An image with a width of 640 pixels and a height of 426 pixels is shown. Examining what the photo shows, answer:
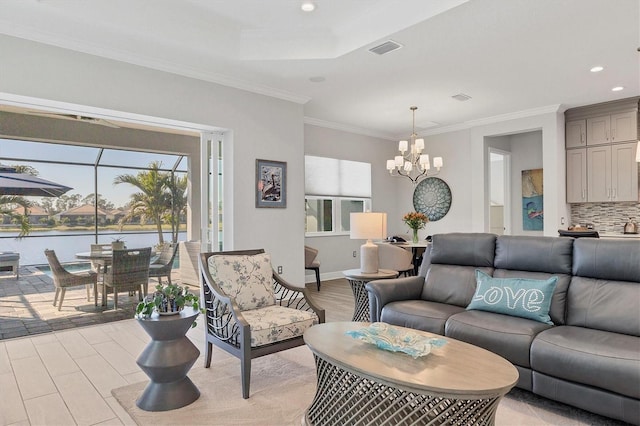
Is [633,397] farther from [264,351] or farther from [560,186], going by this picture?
[560,186]

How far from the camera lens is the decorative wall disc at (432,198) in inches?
293

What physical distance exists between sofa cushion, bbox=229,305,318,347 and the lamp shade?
1120 millimetres

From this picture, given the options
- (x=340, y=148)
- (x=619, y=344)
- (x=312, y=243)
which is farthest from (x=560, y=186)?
(x=619, y=344)

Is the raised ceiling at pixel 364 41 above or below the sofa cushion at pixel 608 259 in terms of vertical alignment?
above

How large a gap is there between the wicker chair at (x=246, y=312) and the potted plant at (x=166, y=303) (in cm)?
28

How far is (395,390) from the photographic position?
5.82ft

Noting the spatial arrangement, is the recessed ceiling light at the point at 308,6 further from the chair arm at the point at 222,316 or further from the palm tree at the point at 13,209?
the palm tree at the point at 13,209

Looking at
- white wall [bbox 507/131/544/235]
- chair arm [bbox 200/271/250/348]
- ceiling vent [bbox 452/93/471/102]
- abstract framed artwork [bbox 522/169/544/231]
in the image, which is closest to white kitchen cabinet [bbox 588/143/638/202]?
abstract framed artwork [bbox 522/169/544/231]

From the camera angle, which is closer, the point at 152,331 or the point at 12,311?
the point at 152,331

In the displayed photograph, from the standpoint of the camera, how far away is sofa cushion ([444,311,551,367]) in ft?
7.84

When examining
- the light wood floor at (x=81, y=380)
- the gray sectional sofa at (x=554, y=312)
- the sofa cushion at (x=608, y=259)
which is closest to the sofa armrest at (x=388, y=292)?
the gray sectional sofa at (x=554, y=312)

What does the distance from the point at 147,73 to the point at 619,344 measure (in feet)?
15.0

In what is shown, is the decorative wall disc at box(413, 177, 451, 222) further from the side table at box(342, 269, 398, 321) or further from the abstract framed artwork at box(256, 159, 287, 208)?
the side table at box(342, 269, 398, 321)

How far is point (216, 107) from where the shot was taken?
183 inches
